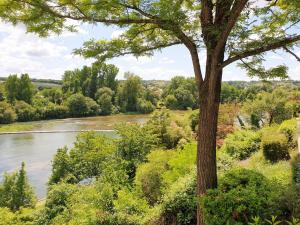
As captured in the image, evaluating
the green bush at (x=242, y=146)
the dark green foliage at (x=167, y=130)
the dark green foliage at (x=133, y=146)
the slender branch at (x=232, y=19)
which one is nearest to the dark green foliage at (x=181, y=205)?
the slender branch at (x=232, y=19)

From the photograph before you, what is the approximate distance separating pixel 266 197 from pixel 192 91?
67984 millimetres

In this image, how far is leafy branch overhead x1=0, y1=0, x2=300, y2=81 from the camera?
5.27 metres

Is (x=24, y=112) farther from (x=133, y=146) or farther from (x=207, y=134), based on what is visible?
(x=207, y=134)

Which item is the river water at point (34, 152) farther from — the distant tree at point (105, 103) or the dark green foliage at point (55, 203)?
the distant tree at point (105, 103)

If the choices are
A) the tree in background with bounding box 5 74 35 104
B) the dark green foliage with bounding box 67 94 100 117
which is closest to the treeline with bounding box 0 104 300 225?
the dark green foliage with bounding box 67 94 100 117

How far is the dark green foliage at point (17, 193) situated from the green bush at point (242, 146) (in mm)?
10528

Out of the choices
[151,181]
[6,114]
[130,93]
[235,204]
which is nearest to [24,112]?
[6,114]

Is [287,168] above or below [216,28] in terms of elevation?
below

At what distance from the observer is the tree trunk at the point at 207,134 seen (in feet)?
18.8

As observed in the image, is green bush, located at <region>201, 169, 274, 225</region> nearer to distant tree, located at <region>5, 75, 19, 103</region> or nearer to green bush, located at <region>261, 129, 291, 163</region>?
green bush, located at <region>261, 129, 291, 163</region>

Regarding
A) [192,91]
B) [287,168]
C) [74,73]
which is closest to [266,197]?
[287,168]

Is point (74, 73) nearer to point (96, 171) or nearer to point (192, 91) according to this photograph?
point (192, 91)

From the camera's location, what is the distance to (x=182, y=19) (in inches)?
212

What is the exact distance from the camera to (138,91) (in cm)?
7550
